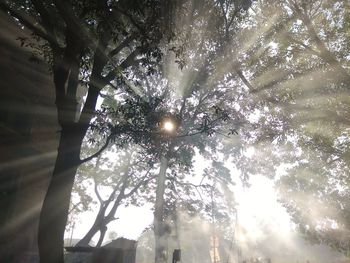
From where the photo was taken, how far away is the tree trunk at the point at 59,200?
293 inches

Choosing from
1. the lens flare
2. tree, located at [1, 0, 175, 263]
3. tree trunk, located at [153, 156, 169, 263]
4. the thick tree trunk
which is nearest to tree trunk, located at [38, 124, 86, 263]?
tree, located at [1, 0, 175, 263]

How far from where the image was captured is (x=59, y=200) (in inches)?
312

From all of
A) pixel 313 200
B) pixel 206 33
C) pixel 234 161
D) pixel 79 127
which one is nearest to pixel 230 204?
pixel 313 200

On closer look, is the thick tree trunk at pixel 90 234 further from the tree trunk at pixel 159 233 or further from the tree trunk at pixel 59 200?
the tree trunk at pixel 59 200

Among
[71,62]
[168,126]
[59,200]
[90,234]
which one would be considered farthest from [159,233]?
[71,62]

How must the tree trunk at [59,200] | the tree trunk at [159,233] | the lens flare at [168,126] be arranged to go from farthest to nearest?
1. the tree trunk at [159,233]
2. the lens flare at [168,126]
3. the tree trunk at [59,200]

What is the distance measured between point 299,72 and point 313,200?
22426 millimetres

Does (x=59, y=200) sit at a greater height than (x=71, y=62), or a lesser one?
lesser

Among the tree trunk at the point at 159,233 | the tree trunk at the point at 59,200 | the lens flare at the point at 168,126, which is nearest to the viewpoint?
the tree trunk at the point at 59,200

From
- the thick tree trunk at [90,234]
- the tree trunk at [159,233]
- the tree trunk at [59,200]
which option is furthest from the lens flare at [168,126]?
the thick tree trunk at [90,234]

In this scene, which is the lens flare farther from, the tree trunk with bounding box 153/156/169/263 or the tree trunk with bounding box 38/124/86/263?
the tree trunk with bounding box 153/156/169/263

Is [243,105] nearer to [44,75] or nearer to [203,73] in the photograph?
[203,73]

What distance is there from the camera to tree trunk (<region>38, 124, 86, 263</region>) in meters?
7.45

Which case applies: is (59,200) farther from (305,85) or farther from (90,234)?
(90,234)
